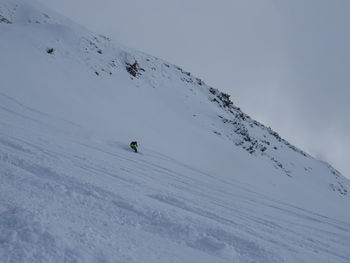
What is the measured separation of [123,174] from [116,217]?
416 centimetres

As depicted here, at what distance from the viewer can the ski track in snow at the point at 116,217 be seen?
5203mm

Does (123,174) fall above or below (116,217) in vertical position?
above

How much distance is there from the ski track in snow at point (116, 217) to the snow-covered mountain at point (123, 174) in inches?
1.4

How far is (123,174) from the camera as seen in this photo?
1076cm

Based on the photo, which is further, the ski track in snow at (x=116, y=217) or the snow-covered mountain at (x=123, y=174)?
the snow-covered mountain at (x=123, y=174)

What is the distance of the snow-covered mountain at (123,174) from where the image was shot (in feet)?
19.0

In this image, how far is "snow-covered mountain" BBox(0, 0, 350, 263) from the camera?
578cm

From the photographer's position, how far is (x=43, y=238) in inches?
199

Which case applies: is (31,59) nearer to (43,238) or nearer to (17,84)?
(17,84)

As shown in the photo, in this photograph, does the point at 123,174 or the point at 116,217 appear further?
the point at 123,174

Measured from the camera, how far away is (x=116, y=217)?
21.8 feet

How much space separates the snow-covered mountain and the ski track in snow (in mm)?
35

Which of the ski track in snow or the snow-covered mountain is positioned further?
the snow-covered mountain

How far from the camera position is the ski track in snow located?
5.20m
